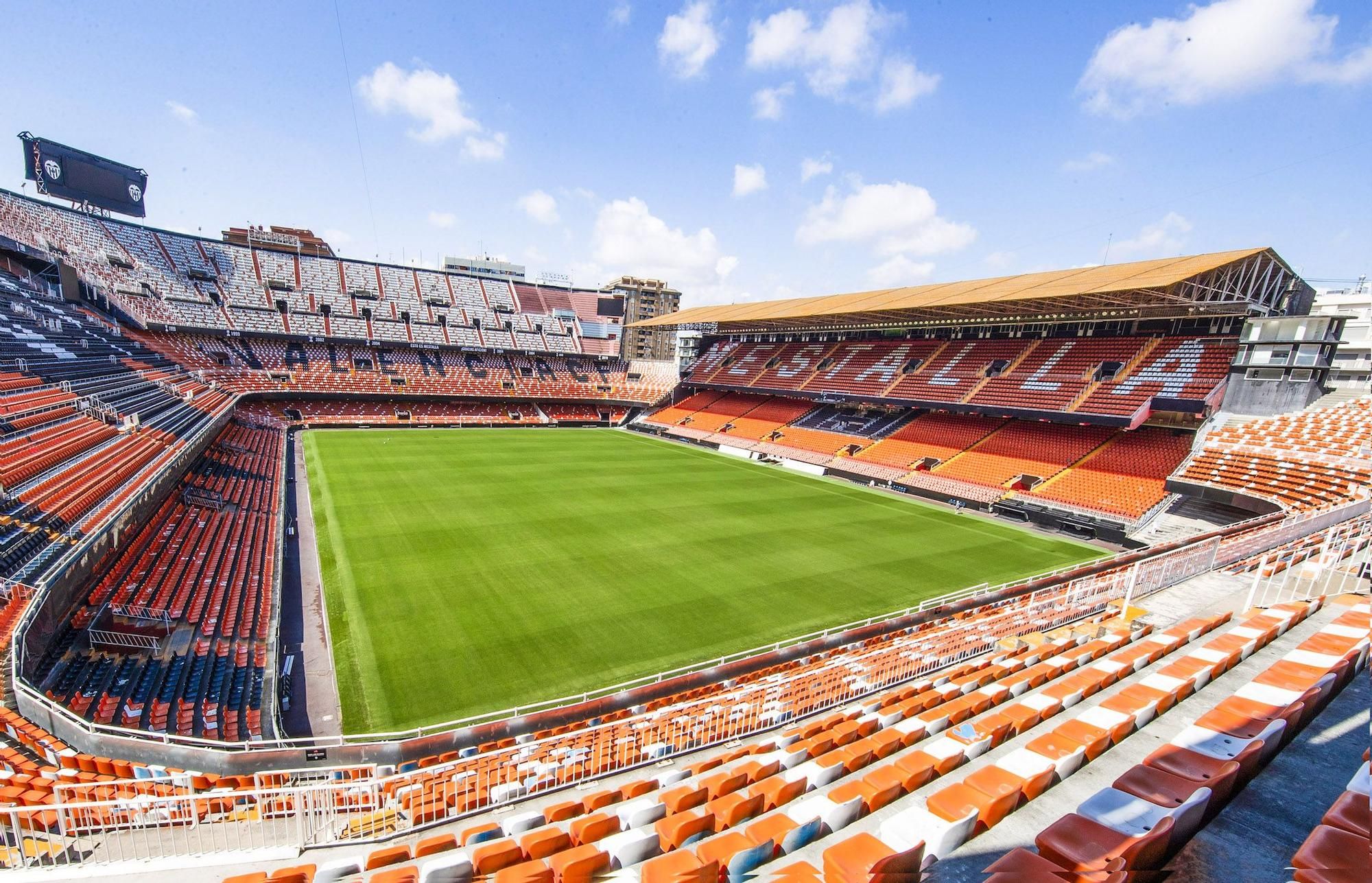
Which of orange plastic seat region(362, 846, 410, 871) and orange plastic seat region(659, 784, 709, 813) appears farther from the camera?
orange plastic seat region(659, 784, 709, 813)

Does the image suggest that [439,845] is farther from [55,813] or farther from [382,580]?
[382,580]

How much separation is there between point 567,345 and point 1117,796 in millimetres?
56562

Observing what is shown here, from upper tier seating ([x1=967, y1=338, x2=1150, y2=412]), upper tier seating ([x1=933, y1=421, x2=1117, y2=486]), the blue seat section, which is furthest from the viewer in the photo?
the blue seat section

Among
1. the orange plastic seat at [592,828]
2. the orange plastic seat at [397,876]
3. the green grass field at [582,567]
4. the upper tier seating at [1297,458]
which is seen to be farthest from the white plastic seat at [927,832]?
the upper tier seating at [1297,458]

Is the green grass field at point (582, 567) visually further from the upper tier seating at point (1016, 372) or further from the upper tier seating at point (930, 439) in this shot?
the upper tier seating at point (1016, 372)

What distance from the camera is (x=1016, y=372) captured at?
104 feet

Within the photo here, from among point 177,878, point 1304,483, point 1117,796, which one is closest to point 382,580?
point 177,878

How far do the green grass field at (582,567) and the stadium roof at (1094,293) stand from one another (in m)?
9.43

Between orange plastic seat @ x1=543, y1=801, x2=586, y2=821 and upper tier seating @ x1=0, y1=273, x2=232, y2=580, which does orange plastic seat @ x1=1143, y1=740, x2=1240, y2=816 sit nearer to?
orange plastic seat @ x1=543, y1=801, x2=586, y2=821

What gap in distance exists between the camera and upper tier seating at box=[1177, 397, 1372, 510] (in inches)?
695

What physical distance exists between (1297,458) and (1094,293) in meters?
8.16

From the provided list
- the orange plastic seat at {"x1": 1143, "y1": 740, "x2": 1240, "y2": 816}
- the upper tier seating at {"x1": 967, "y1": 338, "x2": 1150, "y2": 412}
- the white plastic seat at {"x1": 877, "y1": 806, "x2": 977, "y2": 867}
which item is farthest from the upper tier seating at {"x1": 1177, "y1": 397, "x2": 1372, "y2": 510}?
the white plastic seat at {"x1": 877, "y1": 806, "x2": 977, "y2": 867}

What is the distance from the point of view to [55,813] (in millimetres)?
5164

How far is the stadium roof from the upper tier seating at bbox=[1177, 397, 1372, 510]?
499 centimetres
